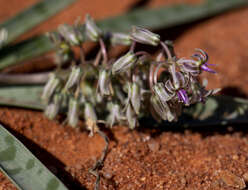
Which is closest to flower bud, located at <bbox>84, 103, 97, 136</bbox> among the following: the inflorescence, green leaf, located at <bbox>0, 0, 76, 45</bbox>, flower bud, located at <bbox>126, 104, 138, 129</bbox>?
the inflorescence

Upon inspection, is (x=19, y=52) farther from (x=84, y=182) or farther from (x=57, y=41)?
(x=84, y=182)

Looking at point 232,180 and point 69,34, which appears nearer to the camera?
point 232,180

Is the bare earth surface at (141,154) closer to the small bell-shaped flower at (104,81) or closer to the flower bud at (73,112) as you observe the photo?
the flower bud at (73,112)

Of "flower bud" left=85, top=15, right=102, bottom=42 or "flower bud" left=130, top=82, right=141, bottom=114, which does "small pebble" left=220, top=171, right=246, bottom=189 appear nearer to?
"flower bud" left=130, top=82, right=141, bottom=114

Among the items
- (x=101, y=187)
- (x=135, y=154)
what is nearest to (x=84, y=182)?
(x=101, y=187)

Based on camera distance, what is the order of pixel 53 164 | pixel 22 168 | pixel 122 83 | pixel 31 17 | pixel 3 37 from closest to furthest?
pixel 22 168 < pixel 53 164 < pixel 122 83 < pixel 3 37 < pixel 31 17

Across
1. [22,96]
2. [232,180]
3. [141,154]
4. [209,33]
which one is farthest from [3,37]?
[209,33]

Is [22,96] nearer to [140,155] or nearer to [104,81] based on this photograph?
[104,81]
